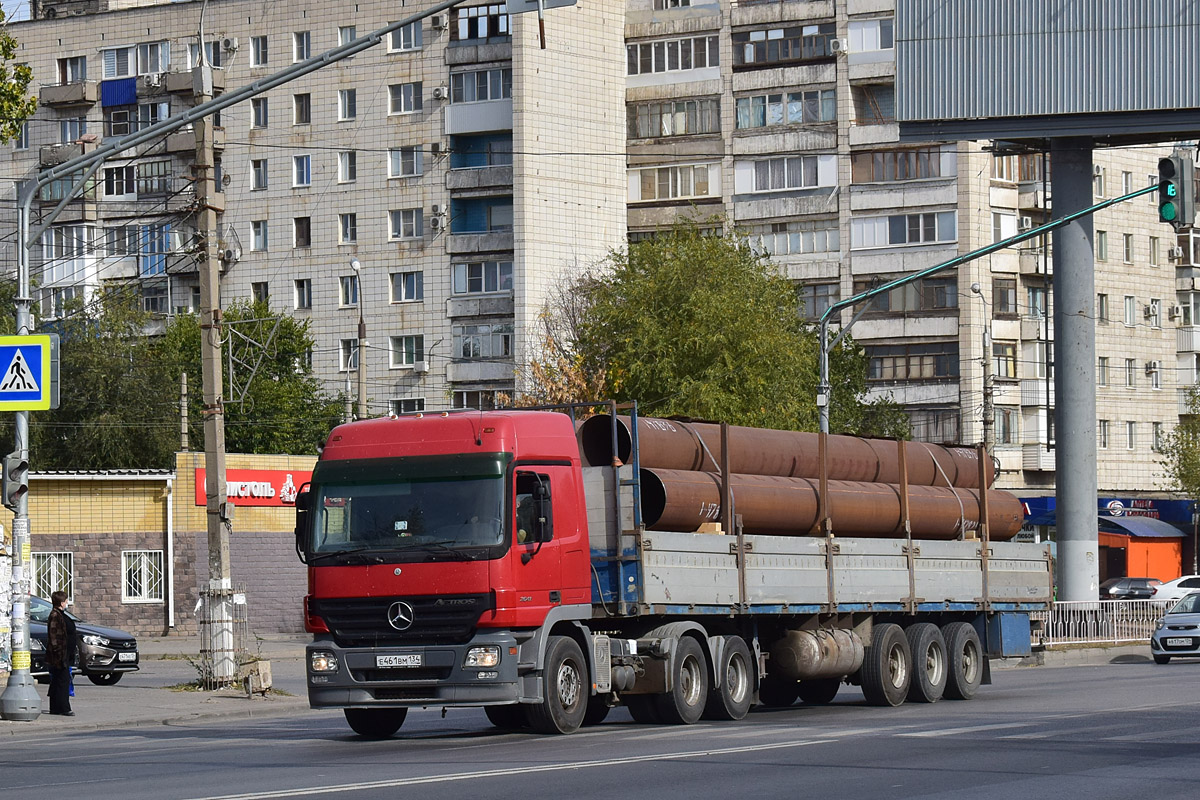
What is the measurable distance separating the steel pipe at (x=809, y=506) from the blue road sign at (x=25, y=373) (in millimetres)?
8275

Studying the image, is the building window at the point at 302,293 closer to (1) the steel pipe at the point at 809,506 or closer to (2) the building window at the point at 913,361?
(2) the building window at the point at 913,361

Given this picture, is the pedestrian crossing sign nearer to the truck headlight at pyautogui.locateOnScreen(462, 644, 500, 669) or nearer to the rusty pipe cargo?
the rusty pipe cargo

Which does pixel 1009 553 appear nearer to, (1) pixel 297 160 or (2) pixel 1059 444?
(2) pixel 1059 444

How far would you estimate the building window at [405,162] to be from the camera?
228ft

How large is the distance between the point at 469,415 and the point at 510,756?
12.2ft

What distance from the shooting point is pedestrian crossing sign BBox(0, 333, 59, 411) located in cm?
2303

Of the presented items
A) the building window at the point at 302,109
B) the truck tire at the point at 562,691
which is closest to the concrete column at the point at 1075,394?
the truck tire at the point at 562,691

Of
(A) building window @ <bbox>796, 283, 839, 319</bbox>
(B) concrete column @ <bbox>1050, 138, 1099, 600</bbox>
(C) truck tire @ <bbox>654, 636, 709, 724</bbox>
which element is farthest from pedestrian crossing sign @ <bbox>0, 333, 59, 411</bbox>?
(A) building window @ <bbox>796, 283, 839, 319</bbox>

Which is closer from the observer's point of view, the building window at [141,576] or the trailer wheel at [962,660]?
the trailer wheel at [962,660]

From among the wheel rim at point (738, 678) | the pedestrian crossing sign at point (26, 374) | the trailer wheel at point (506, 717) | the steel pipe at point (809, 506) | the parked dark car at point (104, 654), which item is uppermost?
the pedestrian crossing sign at point (26, 374)

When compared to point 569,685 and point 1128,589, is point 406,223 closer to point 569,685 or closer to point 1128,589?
point 1128,589

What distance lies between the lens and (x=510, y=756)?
15922mm

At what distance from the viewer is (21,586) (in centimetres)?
2306

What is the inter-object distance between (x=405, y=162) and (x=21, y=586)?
A: 48200mm
